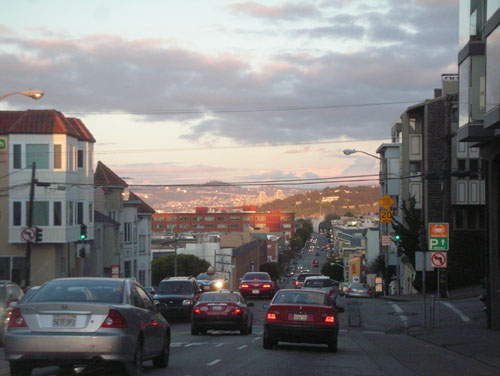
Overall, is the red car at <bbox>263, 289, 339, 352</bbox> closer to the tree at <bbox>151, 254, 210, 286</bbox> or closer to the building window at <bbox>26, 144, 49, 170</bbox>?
the building window at <bbox>26, 144, 49, 170</bbox>

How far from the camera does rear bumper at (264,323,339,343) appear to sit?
1797 cm

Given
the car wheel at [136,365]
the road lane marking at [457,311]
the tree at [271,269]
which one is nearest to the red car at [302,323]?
the car wheel at [136,365]

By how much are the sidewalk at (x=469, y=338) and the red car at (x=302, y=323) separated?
11.8 ft

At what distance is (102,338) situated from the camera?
10.4 meters

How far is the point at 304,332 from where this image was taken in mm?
18031

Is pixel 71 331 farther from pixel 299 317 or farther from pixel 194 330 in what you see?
pixel 194 330

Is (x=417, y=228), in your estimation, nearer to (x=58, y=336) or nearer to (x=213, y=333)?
(x=213, y=333)

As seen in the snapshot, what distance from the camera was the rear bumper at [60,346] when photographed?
1028cm

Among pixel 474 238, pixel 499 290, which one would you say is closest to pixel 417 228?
pixel 474 238

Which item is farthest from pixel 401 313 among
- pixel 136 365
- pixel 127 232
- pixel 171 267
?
pixel 171 267

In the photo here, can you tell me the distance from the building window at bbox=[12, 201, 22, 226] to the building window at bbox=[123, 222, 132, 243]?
15913 millimetres

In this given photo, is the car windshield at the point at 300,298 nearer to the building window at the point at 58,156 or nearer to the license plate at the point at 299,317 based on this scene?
the license plate at the point at 299,317

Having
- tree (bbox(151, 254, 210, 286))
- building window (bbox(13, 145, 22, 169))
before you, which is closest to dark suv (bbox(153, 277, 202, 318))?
building window (bbox(13, 145, 22, 169))

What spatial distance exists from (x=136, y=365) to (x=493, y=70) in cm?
1394
